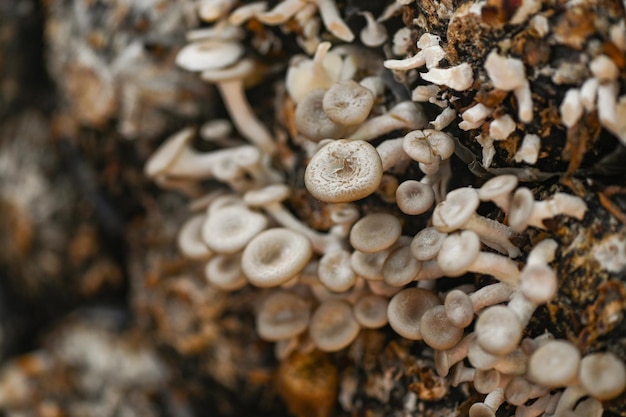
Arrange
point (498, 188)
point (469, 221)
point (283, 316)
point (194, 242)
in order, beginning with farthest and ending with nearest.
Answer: point (194, 242) → point (283, 316) → point (469, 221) → point (498, 188)

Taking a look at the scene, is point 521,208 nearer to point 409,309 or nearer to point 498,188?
point 498,188

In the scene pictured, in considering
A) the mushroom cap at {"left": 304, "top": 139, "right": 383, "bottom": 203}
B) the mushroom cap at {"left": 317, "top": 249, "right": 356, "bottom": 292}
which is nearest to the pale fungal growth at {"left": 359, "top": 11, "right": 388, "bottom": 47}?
the mushroom cap at {"left": 304, "top": 139, "right": 383, "bottom": 203}

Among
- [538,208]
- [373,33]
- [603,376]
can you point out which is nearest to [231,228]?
[373,33]

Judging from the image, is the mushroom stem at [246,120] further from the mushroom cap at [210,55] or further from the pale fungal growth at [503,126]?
the pale fungal growth at [503,126]

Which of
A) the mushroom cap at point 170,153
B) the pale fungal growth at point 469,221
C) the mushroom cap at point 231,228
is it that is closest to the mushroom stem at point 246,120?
the mushroom cap at point 170,153

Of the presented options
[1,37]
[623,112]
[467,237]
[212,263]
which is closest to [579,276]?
[467,237]

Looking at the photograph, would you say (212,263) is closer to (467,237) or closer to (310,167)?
(310,167)

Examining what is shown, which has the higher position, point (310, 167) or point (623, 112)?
point (623, 112)
